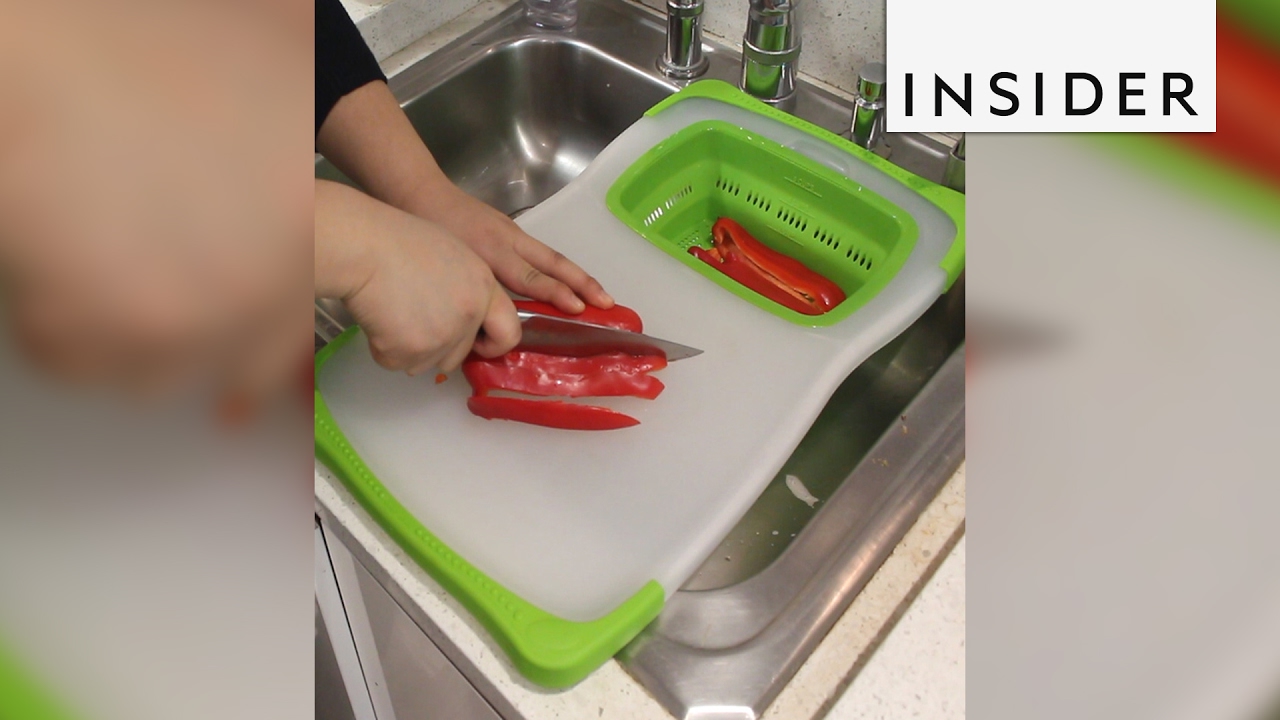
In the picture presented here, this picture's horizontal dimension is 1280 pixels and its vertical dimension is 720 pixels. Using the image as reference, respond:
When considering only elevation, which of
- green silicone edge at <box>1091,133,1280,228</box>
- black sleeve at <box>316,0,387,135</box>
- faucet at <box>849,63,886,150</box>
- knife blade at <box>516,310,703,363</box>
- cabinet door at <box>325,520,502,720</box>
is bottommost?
cabinet door at <box>325,520,502,720</box>

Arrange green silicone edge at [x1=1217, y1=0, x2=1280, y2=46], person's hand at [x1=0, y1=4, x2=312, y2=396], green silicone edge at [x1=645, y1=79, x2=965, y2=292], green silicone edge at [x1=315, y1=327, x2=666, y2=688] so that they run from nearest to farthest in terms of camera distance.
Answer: person's hand at [x1=0, y1=4, x2=312, y2=396] < green silicone edge at [x1=1217, y1=0, x2=1280, y2=46] < green silicone edge at [x1=315, y1=327, x2=666, y2=688] < green silicone edge at [x1=645, y1=79, x2=965, y2=292]

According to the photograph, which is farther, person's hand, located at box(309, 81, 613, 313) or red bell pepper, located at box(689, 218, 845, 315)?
red bell pepper, located at box(689, 218, 845, 315)

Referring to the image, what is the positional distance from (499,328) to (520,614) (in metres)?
0.17

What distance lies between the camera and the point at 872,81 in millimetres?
732

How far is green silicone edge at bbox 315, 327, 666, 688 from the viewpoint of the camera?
17.6 inches

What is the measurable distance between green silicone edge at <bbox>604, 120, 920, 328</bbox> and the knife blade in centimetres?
9

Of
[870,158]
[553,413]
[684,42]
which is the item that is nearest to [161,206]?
[553,413]

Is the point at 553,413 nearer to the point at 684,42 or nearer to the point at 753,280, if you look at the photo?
the point at 753,280

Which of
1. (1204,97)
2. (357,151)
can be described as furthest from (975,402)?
(357,151)

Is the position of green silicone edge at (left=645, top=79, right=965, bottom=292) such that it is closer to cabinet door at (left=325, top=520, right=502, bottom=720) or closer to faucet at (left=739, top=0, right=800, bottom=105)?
faucet at (left=739, top=0, right=800, bottom=105)

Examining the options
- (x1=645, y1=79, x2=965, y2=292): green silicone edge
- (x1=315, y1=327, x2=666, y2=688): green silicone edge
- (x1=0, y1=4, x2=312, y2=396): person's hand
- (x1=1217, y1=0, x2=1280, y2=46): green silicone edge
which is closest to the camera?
(x1=0, y1=4, x2=312, y2=396): person's hand

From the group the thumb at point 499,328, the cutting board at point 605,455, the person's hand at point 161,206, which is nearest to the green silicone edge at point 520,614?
the cutting board at point 605,455

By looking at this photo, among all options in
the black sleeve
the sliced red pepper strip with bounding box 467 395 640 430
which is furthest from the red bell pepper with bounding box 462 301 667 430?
the black sleeve

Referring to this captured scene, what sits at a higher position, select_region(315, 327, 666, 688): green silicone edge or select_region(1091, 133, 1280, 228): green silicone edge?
select_region(1091, 133, 1280, 228): green silicone edge
